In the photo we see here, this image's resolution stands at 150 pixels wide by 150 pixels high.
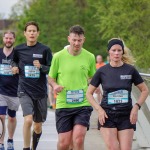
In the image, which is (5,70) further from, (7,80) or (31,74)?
(31,74)

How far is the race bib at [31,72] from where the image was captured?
1065 cm

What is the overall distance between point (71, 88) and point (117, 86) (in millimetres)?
1113

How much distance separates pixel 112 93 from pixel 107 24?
43.9 ft

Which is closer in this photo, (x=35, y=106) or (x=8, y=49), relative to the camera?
(x=35, y=106)

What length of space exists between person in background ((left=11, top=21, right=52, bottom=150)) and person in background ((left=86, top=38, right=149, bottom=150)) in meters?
2.35

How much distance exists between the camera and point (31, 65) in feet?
35.2

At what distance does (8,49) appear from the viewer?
38.7 ft

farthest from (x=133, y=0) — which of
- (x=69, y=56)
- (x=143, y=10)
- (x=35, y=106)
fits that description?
(x=69, y=56)

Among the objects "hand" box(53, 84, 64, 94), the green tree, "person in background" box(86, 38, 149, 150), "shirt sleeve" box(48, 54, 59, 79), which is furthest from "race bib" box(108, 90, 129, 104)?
the green tree

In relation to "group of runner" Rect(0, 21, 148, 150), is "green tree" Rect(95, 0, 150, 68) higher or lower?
higher

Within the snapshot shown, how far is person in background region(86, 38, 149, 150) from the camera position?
27.1 feet

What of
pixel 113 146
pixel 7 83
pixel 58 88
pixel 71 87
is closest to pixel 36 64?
pixel 7 83

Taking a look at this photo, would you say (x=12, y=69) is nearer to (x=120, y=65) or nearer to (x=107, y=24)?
(x=120, y=65)

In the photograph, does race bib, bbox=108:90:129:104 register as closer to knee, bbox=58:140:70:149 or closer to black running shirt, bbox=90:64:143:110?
black running shirt, bbox=90:64:143:110
